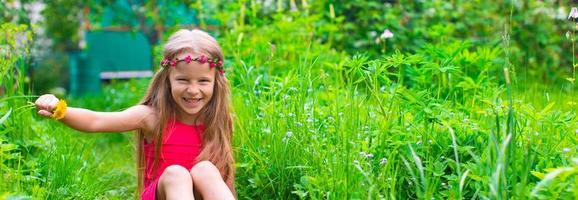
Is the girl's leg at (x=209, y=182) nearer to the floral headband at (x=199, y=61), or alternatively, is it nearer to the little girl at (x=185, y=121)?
the little girl at (x=185, y=121)

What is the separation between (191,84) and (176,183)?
1.29 ft

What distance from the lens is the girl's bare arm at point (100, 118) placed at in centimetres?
272

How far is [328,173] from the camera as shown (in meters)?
2.80

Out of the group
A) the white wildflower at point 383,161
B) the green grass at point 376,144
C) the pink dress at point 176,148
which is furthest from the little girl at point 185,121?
the white wildflower at point 383,161

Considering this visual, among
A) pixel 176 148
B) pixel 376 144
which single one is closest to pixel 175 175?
pixel 176 148

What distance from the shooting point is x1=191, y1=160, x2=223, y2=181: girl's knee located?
9.57 feet

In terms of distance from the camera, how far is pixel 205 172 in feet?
9.62

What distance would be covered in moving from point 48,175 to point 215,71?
2.52 feet

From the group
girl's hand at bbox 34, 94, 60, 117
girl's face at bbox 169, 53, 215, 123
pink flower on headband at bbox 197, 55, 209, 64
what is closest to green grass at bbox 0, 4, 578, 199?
girl's hand at bbox 34, 94, 60, 117

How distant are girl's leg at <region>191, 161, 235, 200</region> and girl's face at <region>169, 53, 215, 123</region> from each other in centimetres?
23

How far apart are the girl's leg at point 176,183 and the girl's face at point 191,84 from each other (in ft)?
0.87

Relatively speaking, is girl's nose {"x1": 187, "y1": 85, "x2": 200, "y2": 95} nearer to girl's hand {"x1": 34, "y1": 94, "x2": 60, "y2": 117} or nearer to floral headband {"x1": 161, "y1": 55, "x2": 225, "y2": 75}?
floral headband {"x1": 161, "y1": 55, "x2": 225, "y2": 75}

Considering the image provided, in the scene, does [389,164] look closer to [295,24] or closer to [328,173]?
[328,173]

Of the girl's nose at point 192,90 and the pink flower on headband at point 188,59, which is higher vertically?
the pink flower on headband at point 188,59
